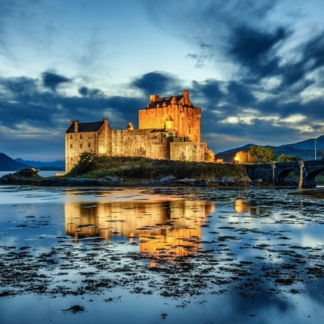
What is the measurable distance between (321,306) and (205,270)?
11.1 feet

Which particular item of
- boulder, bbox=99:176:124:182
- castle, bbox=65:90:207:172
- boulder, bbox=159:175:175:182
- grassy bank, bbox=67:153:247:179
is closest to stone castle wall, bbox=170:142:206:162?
castle, bbox=65:90:207:172

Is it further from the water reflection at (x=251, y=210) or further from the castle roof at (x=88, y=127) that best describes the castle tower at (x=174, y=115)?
the water reflection at (x=251, y=210)

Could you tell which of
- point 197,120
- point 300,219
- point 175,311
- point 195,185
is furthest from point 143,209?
point 197,120

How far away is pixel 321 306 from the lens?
29.2 ft

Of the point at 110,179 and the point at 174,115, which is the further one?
the point at 174,115

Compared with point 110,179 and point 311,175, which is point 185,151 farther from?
point 311,175

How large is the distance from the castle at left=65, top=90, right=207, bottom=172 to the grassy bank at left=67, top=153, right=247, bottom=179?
161 inches

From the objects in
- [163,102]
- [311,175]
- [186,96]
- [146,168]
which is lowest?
[311,175]

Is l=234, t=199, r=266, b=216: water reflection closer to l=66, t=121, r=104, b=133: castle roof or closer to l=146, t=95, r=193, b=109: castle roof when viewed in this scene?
l=66, t=121, r=104, b=133: castle roof

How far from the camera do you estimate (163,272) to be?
37.1ft

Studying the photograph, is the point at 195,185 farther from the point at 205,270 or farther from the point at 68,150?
Result: the point at 205,270

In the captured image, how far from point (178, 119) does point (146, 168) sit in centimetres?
1791

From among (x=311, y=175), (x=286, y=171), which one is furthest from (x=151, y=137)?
(x=311, y=175)

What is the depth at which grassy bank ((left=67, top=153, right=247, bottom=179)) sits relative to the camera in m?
64.9
